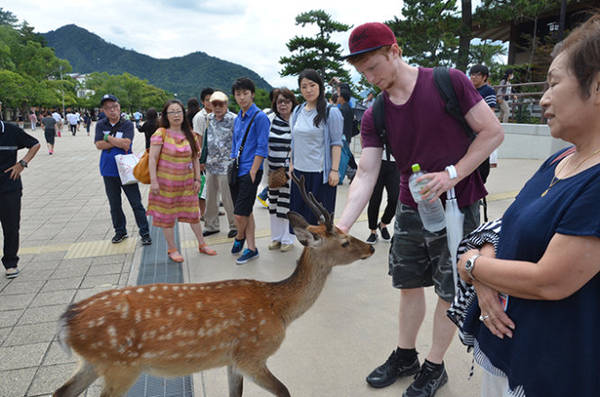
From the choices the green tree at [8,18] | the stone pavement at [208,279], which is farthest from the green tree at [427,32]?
the green tree at [8,18]

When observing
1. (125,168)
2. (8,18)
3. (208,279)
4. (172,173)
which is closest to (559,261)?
(208,279)

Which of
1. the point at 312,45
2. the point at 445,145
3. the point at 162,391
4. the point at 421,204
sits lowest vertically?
the point at 162,391

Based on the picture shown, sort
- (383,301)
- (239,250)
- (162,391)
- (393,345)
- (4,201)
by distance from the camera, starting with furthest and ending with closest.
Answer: (239,250) → (4,201) → (383,301) → (393,345) → (162,391)

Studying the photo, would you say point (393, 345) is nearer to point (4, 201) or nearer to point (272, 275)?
point (272, 275)

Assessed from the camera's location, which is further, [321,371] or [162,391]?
[321,371]

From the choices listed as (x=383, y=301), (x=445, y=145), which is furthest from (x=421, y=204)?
Answer: (x=383, y=301)

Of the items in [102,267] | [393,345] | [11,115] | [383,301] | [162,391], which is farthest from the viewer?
[11,115]

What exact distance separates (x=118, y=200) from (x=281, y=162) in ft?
8.17

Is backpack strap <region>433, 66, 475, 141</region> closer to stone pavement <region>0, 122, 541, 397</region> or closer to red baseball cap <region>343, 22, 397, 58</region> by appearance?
red baseball cap <region>343, 22, 397, 58</region>

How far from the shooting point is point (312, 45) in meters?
32.9

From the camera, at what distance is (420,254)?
2428 millimetres

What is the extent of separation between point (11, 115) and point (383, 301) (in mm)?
56865

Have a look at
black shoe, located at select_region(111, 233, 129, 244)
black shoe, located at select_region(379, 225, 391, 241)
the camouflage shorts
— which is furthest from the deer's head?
black shoe, located at select_region(111, 233, 129, 244)

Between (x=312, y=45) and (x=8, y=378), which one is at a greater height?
(x=312, y=45)
